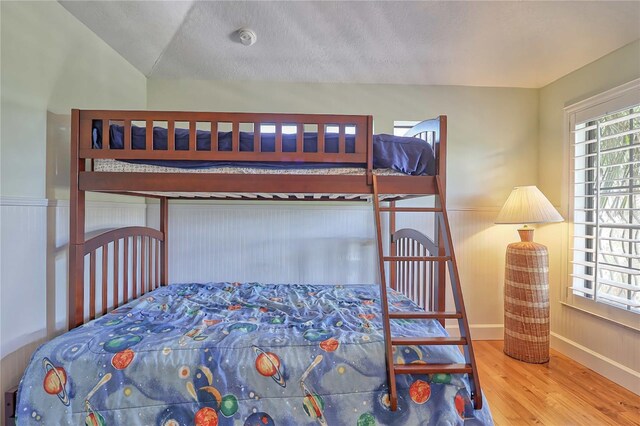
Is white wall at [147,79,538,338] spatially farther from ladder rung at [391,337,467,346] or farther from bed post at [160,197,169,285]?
ladder rung at [391,337,467,346]

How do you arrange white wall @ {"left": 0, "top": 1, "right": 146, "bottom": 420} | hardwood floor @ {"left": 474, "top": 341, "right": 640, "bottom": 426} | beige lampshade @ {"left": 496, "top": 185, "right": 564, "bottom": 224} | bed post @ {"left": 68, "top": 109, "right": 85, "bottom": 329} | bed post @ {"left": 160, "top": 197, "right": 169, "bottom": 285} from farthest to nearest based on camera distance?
bed post @ {"left": 160, "top": 197, "right": 169, "bottom": 285}, beige lampshade @ {"left": 496, "top": 185, "right": 564, "bottom": 224}, hardwood floor @ {"left": 474, "top": 341, "right": 640, "bottom": 426}, bed post @ {"left": 68, "top": 109, "right": 85, "bottom": 329}, white wall @ {"left": 0, "top": 1, "right": 146, "bottom": 420}

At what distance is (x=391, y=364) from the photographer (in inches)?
53.3

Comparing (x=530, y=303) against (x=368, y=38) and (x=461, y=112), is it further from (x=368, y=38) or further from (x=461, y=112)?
(x=368, y=38)

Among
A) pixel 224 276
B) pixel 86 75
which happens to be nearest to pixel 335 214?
pixel 224 276

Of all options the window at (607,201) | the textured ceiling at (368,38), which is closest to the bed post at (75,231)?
the textured ceiling at (368,38)

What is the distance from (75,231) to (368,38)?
2292 millimetres

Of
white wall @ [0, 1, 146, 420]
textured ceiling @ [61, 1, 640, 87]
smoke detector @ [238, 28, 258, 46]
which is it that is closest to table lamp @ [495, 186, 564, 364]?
textured ceiling @ [61, 1, 640, 87]

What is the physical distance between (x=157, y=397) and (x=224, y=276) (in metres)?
1.55

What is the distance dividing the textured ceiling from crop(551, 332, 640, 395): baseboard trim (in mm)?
2255

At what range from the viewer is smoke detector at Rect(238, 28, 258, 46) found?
2.26 meters

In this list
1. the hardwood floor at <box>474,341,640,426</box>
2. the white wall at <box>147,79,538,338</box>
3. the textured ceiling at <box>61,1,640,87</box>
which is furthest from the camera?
the white wall at <box>147,79,538,338</box>

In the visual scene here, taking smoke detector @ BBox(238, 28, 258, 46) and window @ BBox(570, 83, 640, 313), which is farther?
smoke detector @ BBox(238, 28, 258, 46)

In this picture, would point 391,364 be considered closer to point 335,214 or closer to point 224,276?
point 335,214

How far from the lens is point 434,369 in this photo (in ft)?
4.42
